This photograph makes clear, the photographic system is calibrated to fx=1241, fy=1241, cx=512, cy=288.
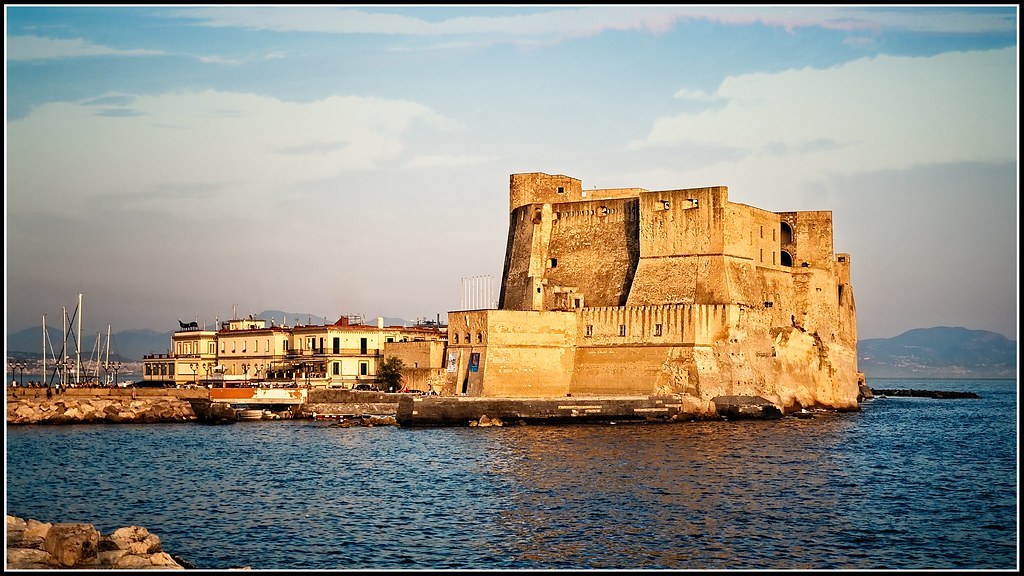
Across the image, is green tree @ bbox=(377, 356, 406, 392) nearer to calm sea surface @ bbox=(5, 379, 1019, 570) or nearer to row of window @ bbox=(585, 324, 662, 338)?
row of window @ bbox=(585, 324, 662, 338)

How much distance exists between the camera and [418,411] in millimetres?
47719

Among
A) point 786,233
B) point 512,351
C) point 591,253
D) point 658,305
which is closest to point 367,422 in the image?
point 512,351

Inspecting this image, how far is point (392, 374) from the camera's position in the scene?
55469 millimetres

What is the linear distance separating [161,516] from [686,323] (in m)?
29.5

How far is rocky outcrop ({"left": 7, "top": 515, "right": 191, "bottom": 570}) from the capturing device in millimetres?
18109

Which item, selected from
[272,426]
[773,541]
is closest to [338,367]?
[272,426]

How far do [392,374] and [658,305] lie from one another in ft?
40.5

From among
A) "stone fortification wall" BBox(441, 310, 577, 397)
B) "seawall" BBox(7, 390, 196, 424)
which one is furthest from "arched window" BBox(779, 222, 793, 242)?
"seawall" BBox(7, 390, 196, 424)

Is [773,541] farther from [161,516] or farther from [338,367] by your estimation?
[338,367]

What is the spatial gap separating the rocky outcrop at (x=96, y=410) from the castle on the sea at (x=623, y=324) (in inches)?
241

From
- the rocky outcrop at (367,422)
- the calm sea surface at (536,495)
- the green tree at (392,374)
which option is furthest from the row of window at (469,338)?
the calm sea surface at (536,495)

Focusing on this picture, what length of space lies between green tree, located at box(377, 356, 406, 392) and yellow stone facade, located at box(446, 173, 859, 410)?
12.0ft

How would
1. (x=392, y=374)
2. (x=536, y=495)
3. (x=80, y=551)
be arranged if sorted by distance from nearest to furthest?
(x=80, y=551) < (x=536, y=495) < (x=392, y=374)

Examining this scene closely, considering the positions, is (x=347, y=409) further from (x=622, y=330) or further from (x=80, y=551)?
(x=80, y=551)
